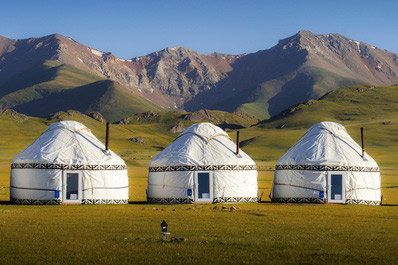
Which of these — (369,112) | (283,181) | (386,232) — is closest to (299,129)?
(369,112)

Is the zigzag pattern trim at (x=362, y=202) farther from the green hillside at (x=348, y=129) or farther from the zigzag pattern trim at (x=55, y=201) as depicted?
the green hillside at (x=348, y=129)

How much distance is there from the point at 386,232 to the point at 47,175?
15429mm

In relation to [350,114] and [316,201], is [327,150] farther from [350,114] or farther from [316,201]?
[350,114]

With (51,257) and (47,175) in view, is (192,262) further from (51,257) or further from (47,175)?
(47,175)

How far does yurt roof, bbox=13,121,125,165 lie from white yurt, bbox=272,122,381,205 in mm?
7876

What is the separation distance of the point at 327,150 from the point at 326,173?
1324mm

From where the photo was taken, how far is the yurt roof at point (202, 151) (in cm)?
2931

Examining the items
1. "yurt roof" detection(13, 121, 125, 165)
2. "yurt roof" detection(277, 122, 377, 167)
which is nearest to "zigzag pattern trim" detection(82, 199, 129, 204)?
"yurt roof" detection(13, 121, 125, 165)

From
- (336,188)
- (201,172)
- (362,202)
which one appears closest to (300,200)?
(362,202)

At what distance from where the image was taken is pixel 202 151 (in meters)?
29.8

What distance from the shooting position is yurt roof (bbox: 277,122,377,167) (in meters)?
29.8

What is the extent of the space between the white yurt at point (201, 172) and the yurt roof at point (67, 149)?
218cm

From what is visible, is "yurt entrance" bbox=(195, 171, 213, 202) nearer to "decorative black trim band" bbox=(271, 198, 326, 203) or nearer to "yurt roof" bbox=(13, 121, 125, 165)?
"decorative black trim band" bbox=(271, 198, 326, 203)

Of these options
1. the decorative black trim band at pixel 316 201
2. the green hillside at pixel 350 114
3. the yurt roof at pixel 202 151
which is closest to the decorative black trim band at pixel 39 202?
the yurt roof at pixel 202 151
